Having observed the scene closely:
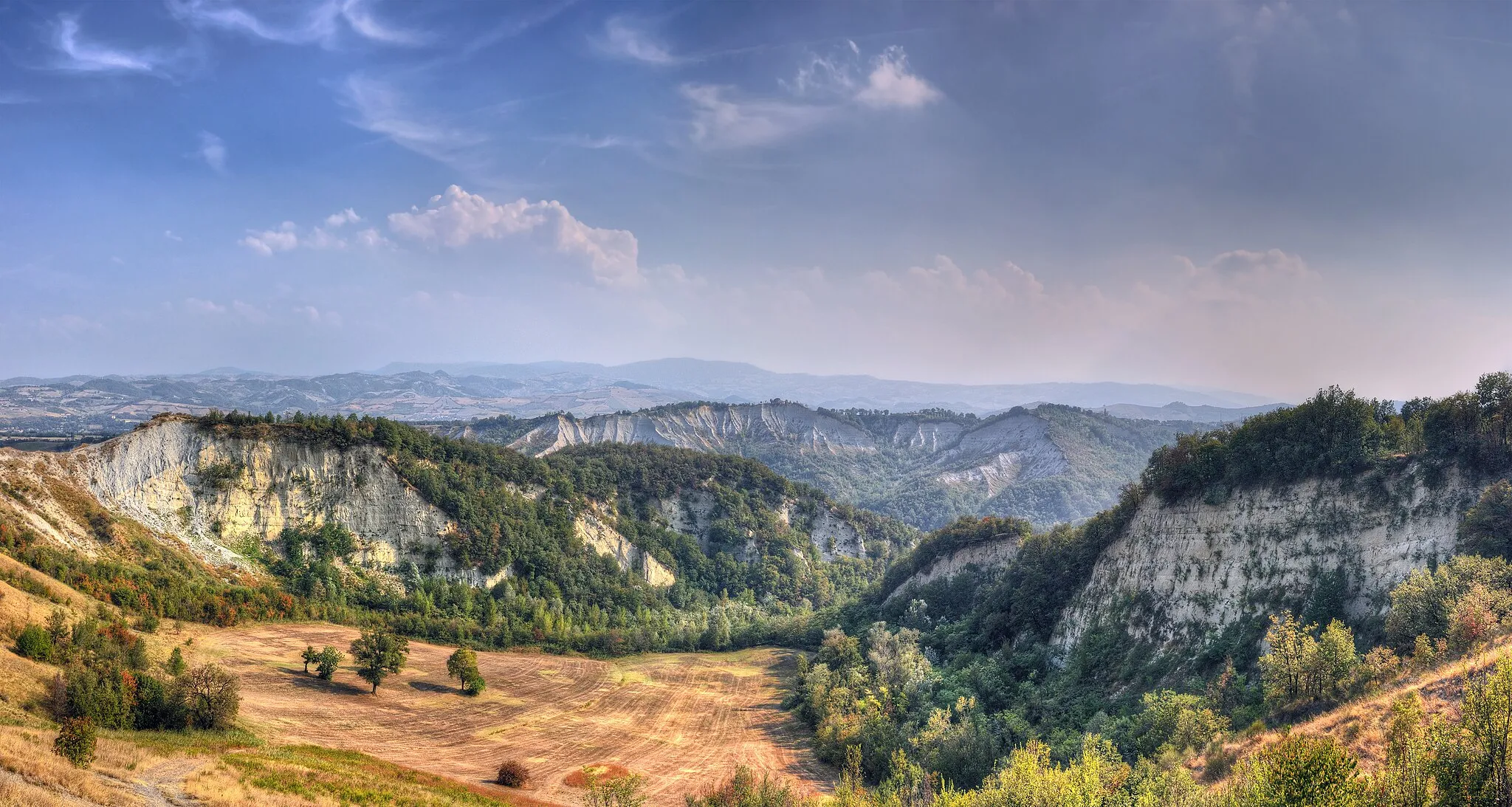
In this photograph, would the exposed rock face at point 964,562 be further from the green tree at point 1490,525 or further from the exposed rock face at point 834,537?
the exposed rock face at point 834,537

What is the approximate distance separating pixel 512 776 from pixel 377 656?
18.8m

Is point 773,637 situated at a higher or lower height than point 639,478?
lower

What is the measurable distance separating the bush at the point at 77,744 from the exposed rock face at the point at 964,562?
7051cm

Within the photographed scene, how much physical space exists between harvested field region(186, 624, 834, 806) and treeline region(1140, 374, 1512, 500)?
3321 cm

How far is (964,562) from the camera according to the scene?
7931cm

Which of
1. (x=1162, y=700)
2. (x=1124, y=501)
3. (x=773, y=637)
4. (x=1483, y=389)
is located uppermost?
(x=1483, y=389)

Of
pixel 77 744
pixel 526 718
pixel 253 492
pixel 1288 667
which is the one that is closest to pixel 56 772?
pixel 77 744

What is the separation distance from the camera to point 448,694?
54.1m

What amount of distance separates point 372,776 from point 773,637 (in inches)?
2245

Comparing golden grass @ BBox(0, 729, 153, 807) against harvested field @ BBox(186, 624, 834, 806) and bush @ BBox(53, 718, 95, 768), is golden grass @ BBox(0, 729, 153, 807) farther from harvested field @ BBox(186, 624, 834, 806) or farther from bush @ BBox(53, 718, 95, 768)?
harvested field @ BBox(186, 624, 834, 806)

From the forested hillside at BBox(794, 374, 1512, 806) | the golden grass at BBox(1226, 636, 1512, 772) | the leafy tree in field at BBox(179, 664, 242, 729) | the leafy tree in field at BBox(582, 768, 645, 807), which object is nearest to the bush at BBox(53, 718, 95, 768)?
the leafy tree in field at BBox(179, 664, 242, 729)

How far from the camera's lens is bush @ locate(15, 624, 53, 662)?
33.9 m

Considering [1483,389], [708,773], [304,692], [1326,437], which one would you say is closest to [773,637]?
[708,773]

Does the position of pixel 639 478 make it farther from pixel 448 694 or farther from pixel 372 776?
pixel 372 776
